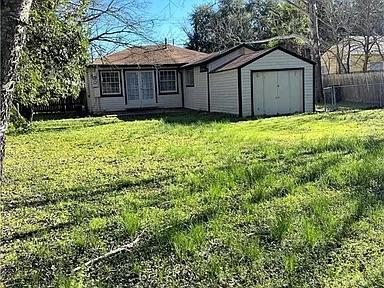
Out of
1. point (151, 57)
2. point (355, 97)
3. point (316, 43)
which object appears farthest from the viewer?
point (316, 43)

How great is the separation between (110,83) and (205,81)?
200 inches

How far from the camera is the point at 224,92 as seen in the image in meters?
17.7

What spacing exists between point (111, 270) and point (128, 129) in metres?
10.3

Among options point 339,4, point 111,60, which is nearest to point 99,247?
point 111,60

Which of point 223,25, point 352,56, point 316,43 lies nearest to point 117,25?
point 316,43

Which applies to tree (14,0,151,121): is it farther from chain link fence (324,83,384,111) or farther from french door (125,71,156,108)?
chain link fence (324,83,384,111)

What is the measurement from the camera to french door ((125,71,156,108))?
72.0 feet

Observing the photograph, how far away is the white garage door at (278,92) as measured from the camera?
1671 centimetres

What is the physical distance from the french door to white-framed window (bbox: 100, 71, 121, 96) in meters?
0.46

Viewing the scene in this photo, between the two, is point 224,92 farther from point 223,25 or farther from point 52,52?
point 223,25

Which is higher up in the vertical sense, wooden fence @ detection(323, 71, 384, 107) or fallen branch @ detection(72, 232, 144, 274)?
wooden fence @ detection(323, 71, 384, 107)

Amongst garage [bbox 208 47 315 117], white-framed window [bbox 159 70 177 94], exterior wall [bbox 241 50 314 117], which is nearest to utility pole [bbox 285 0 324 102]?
exterior wall [bbox 241 50 314 117]

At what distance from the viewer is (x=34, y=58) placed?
9195 millimetres

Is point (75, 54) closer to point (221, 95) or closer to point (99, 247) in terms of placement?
point (221, 95)
